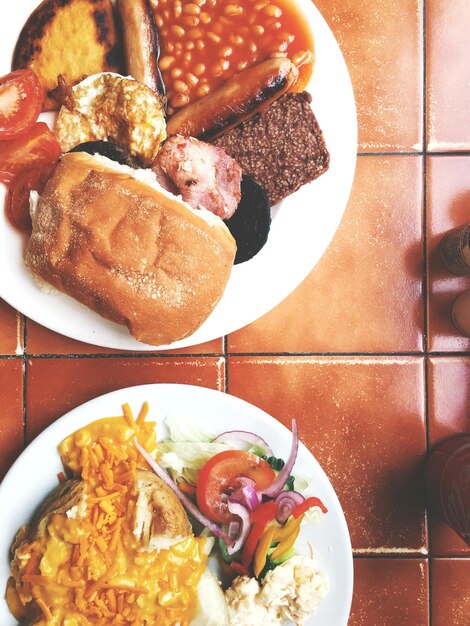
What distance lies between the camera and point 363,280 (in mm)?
2266

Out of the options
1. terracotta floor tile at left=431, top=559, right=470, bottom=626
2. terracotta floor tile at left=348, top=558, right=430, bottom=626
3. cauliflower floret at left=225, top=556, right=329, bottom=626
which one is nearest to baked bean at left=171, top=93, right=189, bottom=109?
cauliflower floret at left=225, top=556, right=329, bottom=626

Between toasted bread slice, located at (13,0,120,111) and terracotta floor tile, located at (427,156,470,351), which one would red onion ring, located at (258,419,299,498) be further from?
toasted bread slice, located at (13,0,120,111)

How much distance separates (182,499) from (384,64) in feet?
5.51

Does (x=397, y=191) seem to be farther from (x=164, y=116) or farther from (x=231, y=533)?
(x=231, y=533)

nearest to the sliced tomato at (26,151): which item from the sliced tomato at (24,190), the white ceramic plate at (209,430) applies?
the sliced tomato at (24,190)

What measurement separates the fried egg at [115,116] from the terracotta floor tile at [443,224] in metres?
1.02

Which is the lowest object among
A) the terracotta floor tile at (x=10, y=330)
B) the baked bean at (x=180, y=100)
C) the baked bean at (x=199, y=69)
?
the terracotta floor tile at (x=10, y=330)

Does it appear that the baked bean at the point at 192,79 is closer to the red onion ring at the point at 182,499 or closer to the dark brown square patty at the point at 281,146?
the dark brown square patty at the point at 281,146

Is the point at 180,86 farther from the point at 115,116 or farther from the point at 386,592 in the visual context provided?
the point at 386,592

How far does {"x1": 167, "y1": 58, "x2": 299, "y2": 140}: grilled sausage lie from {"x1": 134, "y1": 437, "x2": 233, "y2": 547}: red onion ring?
3.38 ft

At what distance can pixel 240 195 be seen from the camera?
6.38 feet

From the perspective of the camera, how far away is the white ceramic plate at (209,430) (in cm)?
198

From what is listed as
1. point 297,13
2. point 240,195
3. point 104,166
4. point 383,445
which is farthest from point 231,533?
point 297,13

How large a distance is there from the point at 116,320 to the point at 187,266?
0.28 metres
